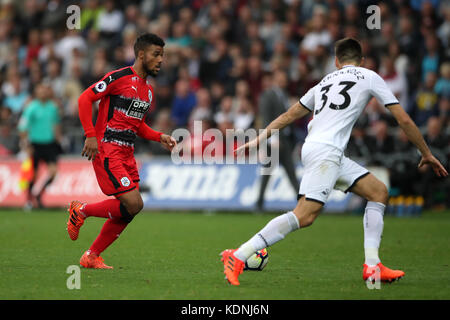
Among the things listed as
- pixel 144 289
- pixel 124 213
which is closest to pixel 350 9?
pixel 124 213

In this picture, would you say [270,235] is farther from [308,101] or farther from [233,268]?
[308,101]

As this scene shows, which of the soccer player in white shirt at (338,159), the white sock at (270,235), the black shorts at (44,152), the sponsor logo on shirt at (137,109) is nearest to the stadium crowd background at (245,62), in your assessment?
the black shorts at (44,152)

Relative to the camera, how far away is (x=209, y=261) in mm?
8656

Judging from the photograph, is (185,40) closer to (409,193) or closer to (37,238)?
(409,193)

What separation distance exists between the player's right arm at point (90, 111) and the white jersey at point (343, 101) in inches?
85.8

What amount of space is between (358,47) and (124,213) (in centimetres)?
293

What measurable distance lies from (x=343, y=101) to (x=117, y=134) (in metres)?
2.42

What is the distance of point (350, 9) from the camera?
18656 millimetres

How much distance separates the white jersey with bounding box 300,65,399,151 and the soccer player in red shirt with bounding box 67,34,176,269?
1.92 m

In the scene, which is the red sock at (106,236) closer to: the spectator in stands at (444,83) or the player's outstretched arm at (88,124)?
the player's outstretched arm at (88,124)

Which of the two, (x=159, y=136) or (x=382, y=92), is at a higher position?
(x=382, y=92)

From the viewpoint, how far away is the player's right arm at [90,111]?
7.65m

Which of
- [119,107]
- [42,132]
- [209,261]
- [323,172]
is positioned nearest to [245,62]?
[42,132]

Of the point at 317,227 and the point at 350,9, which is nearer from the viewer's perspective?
the point at 317,227
